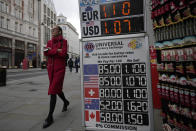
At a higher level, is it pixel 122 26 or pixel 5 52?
pixel 5 52

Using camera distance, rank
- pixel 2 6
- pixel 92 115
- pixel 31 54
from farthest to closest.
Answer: pixel 31 54, pixel 2 6, pixel 92 115

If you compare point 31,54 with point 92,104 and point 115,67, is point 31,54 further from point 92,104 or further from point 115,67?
point 115,67

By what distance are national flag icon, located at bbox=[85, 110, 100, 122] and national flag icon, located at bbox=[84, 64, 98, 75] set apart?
64cm

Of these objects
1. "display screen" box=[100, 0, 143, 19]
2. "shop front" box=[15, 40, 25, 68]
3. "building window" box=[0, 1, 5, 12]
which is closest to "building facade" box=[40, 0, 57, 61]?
"shop front" box=[15, 40, 25, 68]

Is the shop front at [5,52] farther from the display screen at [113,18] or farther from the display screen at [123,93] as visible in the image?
the display screen at [123,93]

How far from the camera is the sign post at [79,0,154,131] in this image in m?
1.96

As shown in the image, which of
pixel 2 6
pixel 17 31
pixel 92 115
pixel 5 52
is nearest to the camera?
pixel 92 115

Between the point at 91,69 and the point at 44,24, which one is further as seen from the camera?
the point at 44,24

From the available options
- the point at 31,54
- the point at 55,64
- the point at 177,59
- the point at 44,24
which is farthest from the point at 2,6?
the point at 177,59

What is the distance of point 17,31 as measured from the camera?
101 ft

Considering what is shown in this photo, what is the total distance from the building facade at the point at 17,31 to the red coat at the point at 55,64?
28.4 meters

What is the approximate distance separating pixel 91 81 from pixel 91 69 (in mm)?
201

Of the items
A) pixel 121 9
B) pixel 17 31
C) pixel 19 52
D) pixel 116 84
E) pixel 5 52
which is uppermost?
pixel 17 31

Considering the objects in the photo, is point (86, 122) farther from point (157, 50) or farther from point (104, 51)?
point (157, 50)
